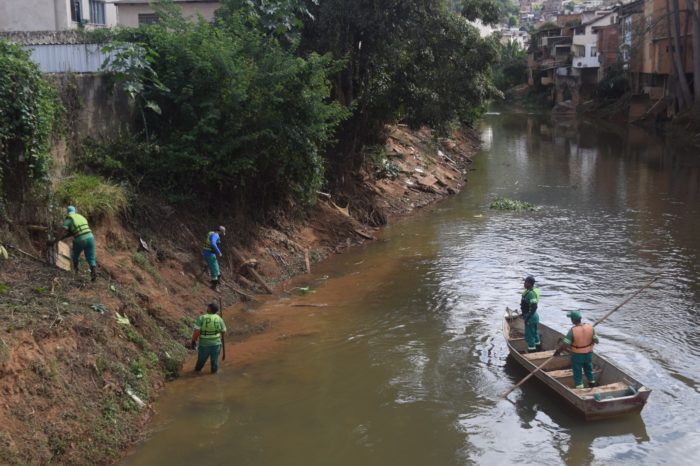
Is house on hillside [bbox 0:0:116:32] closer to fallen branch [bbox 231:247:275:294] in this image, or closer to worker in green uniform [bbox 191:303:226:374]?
fallen branch [bbox 231:247:275:294]

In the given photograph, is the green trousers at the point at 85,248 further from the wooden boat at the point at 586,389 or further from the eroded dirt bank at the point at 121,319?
the wooden boat at the point at 586,389

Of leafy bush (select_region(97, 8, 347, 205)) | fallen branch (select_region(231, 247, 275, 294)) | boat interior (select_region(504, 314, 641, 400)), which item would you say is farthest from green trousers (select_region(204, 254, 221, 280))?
boat interior (select_region(504, 314, 641, 400))

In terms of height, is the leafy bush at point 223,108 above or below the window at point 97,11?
below

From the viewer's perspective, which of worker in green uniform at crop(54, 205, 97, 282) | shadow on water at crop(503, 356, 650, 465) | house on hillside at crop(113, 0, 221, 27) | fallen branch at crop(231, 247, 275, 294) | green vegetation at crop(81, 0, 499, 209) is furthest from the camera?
house on hillside at crop(113, 0, 221, 27)

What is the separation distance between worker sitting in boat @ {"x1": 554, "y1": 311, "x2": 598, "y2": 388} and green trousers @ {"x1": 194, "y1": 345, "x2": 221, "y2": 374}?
6643mm

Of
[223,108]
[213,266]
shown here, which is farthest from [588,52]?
[213,266]

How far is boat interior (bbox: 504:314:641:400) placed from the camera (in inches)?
498

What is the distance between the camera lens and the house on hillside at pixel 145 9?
120 ft

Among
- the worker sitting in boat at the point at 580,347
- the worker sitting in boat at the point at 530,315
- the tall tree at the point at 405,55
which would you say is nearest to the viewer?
the worker sitting in boat at the point at 580,347

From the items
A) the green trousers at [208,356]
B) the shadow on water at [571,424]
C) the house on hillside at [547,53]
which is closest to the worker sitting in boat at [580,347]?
the shadow on water at [571,424]

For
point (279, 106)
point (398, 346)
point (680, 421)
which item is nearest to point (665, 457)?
point (680, 421)

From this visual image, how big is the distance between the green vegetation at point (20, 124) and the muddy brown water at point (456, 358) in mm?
5301

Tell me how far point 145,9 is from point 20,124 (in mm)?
25053

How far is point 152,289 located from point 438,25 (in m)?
14.5
